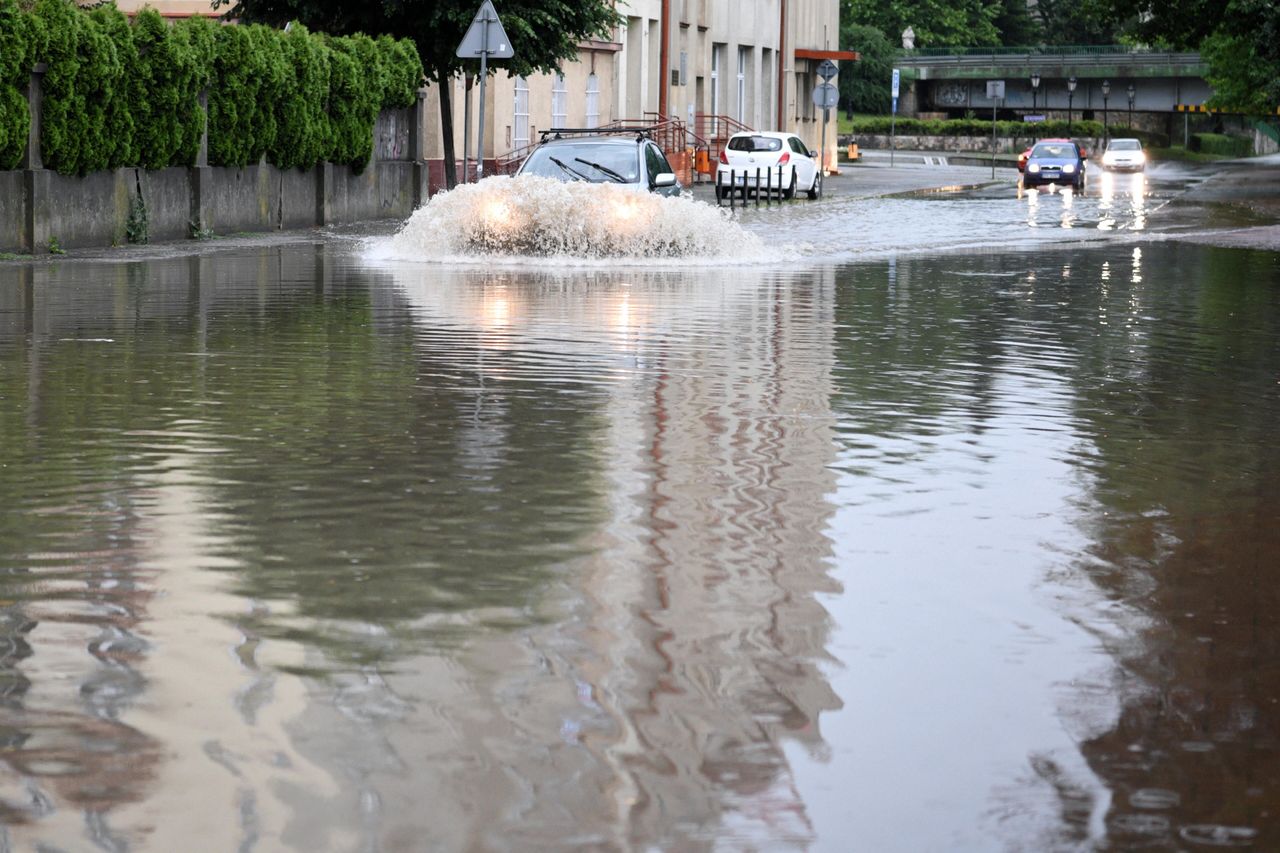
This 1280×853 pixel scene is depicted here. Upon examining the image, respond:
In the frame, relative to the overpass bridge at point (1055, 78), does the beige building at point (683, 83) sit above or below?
below

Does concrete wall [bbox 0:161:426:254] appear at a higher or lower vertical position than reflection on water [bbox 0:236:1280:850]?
higher

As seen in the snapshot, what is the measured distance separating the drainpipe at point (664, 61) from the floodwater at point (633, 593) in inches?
1689

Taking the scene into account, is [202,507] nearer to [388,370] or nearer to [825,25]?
[388,370]

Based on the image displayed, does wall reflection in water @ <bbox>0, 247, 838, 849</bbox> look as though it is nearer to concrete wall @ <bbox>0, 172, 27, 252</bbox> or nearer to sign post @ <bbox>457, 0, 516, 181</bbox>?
concrete wall @ <bbox>0, 172, 27, 252</bbox>

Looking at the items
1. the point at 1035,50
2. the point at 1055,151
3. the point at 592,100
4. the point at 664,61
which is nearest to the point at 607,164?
the point at 592,100

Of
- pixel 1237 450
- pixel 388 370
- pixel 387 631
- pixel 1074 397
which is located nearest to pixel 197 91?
pixel 388 370

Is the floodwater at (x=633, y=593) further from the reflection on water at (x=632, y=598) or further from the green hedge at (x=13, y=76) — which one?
the green hedge at (x=13, y=76)

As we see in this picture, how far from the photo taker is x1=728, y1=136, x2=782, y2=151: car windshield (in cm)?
4822

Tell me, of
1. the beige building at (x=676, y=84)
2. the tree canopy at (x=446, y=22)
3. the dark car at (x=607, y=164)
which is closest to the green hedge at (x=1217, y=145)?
the beige building at (x=676, y=84)

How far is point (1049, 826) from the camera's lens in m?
4.33

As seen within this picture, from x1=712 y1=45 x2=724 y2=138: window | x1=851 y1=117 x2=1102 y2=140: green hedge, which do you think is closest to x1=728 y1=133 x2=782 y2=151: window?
x1=712 y1=45 x2=724 y2=138: window

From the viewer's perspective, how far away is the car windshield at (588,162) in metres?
25.9

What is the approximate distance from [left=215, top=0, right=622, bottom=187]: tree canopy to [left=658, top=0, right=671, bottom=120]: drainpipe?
757 inches

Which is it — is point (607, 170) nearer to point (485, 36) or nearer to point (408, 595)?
point (485, 36)
